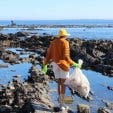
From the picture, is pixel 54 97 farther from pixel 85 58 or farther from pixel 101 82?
pixel 85 58

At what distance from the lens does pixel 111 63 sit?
3472 cm

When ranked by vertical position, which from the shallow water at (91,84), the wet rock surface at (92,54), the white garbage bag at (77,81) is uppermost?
the white garbage bag at (77,81)

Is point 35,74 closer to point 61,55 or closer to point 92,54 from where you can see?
point 61,55

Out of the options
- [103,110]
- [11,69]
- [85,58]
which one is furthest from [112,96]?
[85,58]

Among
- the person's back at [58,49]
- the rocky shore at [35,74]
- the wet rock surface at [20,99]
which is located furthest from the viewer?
the rocky shore at [35,74]

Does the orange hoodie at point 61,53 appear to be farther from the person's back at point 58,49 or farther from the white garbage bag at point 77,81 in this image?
the white garbage bag at point 77,81

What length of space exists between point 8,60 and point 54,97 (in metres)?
16.8

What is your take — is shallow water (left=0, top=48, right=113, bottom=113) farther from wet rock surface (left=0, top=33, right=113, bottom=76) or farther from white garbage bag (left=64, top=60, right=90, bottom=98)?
white garbage bag (left=64, top=60, right=90, bottom=98)

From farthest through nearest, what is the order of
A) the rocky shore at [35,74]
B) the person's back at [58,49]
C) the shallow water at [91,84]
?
1. the shallow water at [91,84]
2. the rocky shore at [35,74]
3. the person's back at [58,49]

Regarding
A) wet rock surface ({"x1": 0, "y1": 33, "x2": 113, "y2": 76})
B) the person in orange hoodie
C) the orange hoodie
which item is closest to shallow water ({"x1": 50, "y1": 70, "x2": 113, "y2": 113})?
wet rock surface ({"x1": 0, "y1": 33, "x2": 113, "y2": 76})

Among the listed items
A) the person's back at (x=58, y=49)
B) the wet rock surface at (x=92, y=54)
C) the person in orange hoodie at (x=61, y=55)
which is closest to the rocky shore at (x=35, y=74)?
the wet rock surface at (x=92, y=54)

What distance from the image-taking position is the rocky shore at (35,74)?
50.1ft

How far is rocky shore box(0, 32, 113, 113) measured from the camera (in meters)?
15.3

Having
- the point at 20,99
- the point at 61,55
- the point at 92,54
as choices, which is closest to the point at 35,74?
the point at 20,99
